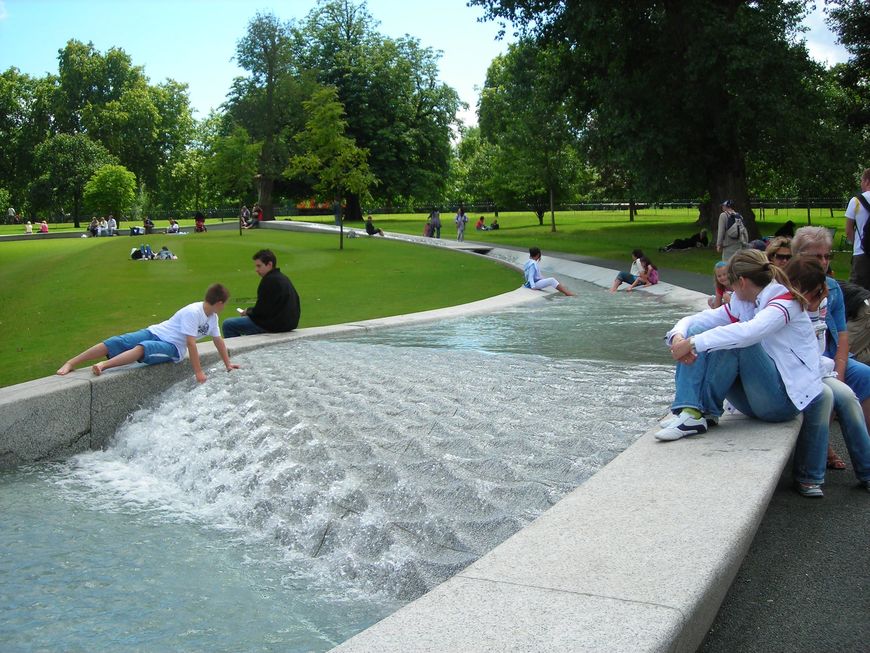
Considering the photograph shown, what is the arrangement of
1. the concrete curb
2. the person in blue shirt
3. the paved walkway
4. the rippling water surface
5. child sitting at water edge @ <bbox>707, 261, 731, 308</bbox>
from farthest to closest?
1. child sitting at water edge @ <bbox>707, 261, 731, 308</bbox>
2. the person in blue shirt
3. the rippling water surface
4. the paved walkway
5. the concrete curb

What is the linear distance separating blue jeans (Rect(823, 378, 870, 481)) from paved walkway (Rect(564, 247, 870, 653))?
197 millimetres

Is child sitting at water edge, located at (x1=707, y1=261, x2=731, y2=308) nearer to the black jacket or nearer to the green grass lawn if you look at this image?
the black jacket

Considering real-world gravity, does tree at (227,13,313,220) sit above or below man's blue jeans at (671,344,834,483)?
above

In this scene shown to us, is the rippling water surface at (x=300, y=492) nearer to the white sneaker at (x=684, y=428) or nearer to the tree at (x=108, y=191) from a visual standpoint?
the white sneaker at (x=684, y=428)

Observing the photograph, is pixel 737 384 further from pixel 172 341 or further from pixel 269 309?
pixel 269 309

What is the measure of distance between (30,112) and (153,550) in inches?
4030

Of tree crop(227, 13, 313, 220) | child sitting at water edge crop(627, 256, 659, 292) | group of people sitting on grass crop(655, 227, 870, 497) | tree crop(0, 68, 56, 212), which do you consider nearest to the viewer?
group of people sitting on grass crop(655, 227, 870, 497)

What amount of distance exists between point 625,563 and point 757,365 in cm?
247

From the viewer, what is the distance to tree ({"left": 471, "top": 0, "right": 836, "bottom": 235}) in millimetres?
27000

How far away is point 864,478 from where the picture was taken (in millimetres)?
5969

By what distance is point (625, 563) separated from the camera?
402 centimetres

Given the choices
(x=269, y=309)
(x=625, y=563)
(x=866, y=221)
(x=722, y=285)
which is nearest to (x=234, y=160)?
(x=269, y=309)

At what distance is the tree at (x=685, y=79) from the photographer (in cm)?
2700

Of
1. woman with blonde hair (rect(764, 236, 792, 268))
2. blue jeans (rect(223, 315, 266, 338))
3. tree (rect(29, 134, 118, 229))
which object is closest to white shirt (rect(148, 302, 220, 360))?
blue jeans (rect(223, 315, 266, 338))
